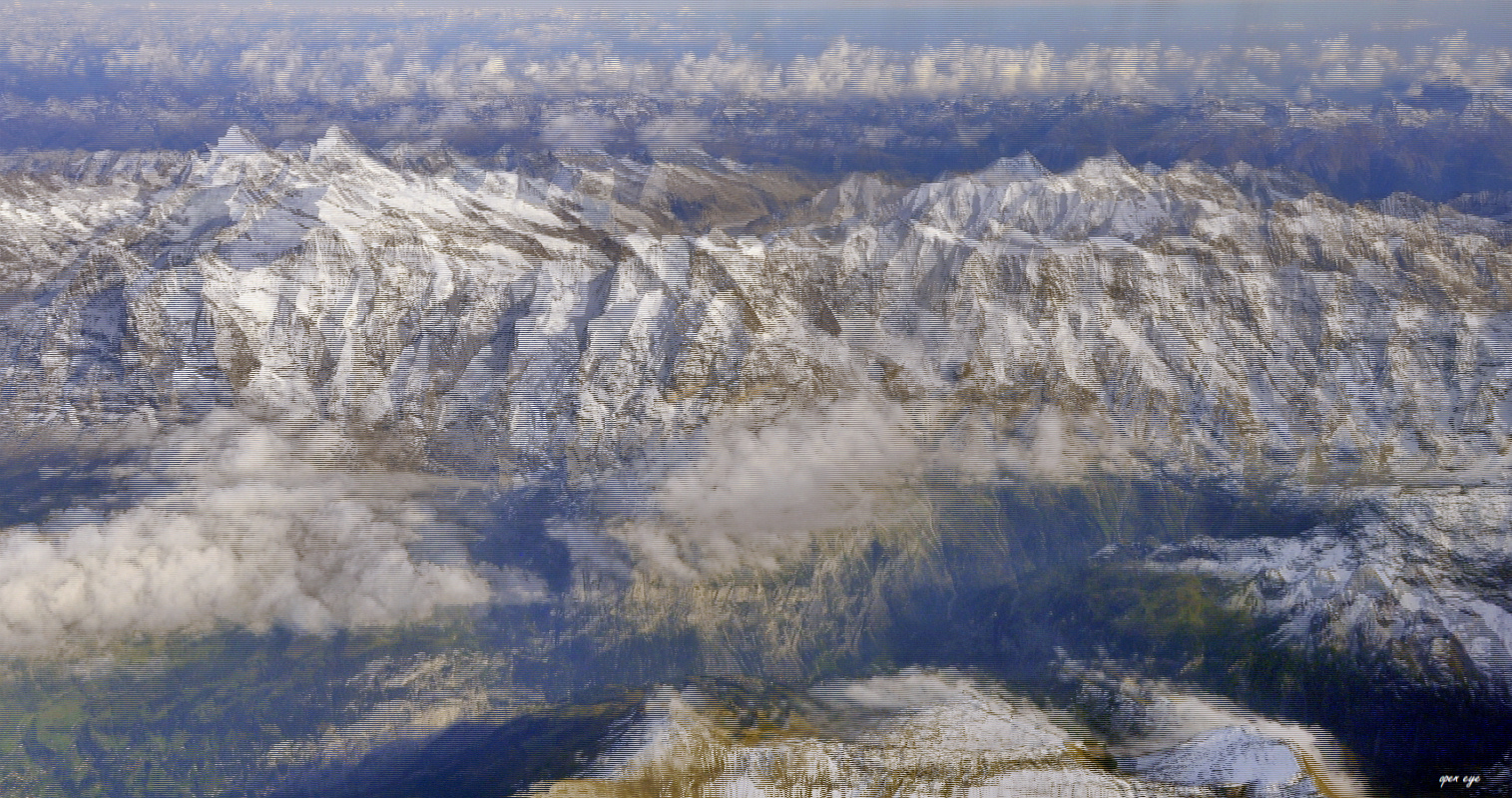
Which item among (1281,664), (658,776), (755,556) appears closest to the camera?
(658,776)

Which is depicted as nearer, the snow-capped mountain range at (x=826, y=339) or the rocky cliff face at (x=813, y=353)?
the rocky cliff face at (x=813, y=353)

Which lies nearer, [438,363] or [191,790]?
[191,790]

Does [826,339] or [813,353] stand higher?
[826,339]

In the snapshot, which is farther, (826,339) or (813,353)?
(826,339)

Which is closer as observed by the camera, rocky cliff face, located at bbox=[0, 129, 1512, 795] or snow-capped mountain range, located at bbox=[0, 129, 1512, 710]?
rocky cliff face, located at bbox=[0, 129, 1512, 795]

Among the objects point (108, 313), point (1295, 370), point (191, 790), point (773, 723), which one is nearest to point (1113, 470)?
point (1295, 370)

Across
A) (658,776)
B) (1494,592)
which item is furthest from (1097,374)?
(658,776)

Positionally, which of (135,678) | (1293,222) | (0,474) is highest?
(1293,222)

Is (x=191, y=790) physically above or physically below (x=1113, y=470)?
below

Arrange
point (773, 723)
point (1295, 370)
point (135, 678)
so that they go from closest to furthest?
point (773, 723) < point (135, 678) < point (1295, 370)

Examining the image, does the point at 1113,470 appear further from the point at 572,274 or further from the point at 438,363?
the point at 438,363
